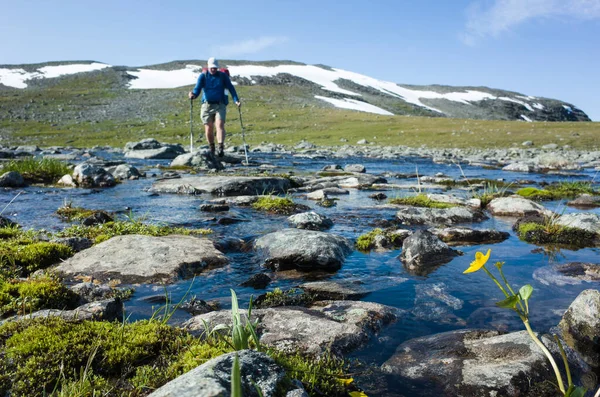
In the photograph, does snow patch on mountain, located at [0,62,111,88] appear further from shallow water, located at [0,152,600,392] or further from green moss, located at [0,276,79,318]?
green moss, located at [0,276,79,318]

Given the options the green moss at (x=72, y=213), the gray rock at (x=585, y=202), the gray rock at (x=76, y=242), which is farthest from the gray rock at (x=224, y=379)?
the gray rock at (x=585, y=202)

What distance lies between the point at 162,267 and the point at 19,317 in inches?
79.0

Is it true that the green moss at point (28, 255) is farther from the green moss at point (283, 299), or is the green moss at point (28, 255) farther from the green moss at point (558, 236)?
the green moss at point (558, 236)

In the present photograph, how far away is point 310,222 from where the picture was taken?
812 cm

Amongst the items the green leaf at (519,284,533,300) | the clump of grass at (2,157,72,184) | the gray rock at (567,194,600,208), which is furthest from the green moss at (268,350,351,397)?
the clump of grass at (2,157,72,184)

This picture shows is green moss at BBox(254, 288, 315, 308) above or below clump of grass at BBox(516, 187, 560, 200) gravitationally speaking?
below

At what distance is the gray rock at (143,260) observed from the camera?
16.8ft

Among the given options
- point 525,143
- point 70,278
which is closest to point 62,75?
point 525,143

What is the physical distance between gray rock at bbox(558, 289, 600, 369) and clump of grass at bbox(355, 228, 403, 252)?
3360mm

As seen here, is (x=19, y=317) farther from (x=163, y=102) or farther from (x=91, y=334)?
(x=163, y=102)

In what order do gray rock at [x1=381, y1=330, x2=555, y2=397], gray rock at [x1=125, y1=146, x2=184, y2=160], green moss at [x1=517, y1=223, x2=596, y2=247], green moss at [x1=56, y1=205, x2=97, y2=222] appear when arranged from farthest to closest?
gray rock at [x1=125, y1=146, x2=184, y2=160]
green moss at [x1=56, y1=205, x2=97, y2=222]
green moss at [x1=517, y1=223, x2=596, y2=247]
gray rock at [x1=381, y1=330, x2=555, y2=397]

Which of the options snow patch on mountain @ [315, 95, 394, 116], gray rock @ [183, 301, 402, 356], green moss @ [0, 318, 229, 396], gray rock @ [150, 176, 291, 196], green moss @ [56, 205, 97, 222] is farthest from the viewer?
snow patch on mountain @ [315, 95, 394, 116]

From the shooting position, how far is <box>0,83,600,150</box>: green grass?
1670 inches

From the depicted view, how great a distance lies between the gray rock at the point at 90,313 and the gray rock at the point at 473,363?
2395 millimetres
